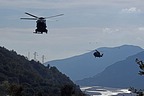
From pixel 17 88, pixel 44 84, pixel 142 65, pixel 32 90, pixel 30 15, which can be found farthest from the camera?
pixel 44 84

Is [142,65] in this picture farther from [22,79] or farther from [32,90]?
[22,79]

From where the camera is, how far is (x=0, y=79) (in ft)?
602

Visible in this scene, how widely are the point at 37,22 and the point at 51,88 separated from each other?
129m

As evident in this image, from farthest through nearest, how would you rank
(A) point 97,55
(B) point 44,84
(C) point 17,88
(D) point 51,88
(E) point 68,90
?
1. (B) point 44,84
2. (D) point 51,88
3. (E) point 68,90
4. (A) point 97,55
5. (C) point 17,88

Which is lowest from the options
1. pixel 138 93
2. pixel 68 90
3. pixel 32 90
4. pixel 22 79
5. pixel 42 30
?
pixel 138 93

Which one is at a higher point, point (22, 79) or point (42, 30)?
point (22, 79)

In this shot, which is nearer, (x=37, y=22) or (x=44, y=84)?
(x=37, y=22)

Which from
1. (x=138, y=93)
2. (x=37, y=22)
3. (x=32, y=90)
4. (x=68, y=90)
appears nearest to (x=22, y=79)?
(x=32, y=90)

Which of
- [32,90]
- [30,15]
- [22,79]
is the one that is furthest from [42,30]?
[22,79]

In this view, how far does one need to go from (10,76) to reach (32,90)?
137 feet

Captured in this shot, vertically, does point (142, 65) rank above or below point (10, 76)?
below

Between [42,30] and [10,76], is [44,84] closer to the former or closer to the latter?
[10,76]

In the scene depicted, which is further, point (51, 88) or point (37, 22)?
point (51, 88)

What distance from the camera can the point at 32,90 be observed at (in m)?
154
